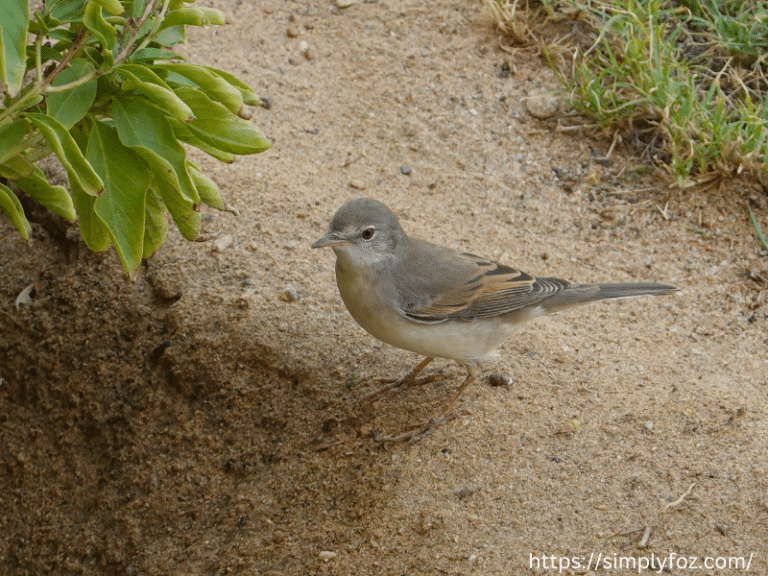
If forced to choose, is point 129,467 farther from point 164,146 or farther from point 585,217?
point 585,217

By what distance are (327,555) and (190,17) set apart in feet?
9.17

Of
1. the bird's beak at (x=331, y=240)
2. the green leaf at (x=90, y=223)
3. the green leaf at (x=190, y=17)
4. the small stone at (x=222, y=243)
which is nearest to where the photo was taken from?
the green leaf at (x=190, y=17)

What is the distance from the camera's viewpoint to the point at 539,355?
5.21 m

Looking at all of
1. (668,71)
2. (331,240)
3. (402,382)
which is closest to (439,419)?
(402,382)

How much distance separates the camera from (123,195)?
3.59m

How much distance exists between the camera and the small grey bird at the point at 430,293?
450cm

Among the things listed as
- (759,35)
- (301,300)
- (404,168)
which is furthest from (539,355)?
(759,35)

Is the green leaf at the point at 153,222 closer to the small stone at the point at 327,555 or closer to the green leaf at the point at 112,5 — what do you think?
the green leaf at the point at 112,5

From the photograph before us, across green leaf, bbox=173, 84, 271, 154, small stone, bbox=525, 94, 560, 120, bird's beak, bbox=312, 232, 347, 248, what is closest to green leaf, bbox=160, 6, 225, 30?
green leaf, bbox=173, 84, 271, 154

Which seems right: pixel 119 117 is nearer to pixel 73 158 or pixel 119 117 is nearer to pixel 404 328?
pixel 73 158

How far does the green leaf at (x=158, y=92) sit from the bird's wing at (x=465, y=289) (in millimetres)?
1734

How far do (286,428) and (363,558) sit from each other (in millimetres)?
967

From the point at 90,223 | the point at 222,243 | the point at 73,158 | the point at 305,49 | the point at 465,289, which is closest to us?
the point at 73,158

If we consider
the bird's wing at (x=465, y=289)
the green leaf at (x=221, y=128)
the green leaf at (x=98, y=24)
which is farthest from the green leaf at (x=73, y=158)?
the bird's wing at (x=465, y=289)
